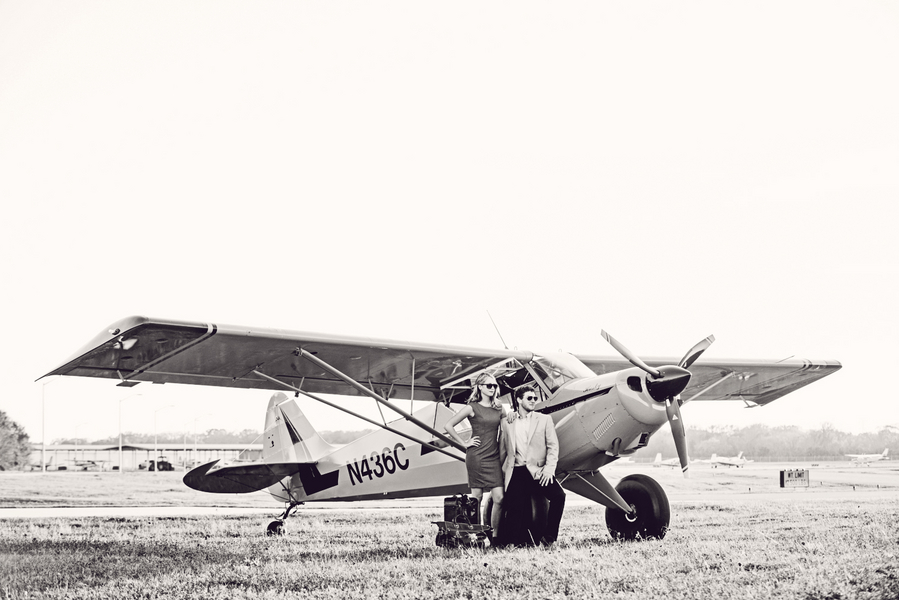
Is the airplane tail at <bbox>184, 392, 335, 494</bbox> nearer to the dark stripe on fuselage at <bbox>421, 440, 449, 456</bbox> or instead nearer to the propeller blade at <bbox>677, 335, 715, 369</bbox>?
the dark stripe on fuselage at <bbox>421, 440, 449, 456</bbox>

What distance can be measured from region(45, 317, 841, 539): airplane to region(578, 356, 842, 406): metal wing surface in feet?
0.12

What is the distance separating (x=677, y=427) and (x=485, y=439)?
8.67ft

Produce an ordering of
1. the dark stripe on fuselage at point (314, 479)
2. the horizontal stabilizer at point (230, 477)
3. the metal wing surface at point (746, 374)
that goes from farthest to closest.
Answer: the dark stripe on fuselage at point (314, 479), the metal wing surface at point (746, 374), the horizontal stabilizer at point (230, 477)

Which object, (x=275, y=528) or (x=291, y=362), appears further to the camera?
(x=275, y=528)

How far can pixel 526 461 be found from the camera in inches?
368

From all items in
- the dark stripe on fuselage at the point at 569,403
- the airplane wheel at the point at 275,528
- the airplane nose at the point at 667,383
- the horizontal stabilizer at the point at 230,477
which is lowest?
the airplane wheel at the point at 275,528

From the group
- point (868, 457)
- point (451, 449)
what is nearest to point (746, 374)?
point (451, 449)

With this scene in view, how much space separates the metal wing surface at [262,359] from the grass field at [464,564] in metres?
2.43

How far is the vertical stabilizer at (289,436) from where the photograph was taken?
15.6 meters

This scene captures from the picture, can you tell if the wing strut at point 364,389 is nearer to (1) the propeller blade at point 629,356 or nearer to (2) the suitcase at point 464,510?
(2) the suitcase at point 464,510

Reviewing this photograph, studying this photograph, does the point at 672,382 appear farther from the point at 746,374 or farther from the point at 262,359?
the point at 746,374

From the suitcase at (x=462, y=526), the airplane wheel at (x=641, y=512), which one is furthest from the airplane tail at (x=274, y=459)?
the airplane wheel at (x=641, y=512)

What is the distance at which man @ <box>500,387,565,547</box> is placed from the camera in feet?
30.6

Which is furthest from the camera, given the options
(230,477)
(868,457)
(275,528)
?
(868,457)
